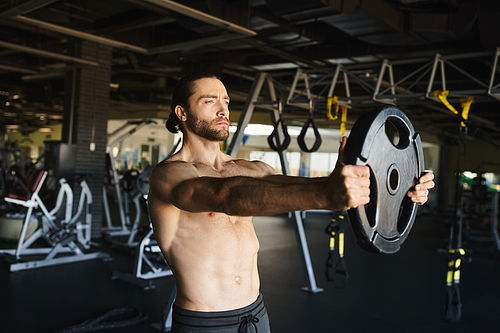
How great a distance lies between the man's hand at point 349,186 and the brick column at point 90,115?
5975mm

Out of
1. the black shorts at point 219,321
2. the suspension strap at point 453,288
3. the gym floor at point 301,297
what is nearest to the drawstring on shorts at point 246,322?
the black shorts at point 219,321

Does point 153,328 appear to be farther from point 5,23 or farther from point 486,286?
point 5,23

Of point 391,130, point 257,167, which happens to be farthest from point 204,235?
point 391,130

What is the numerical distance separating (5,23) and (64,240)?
3159mm

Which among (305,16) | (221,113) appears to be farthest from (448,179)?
(221,113)

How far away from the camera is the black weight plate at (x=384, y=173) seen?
920 millimetres

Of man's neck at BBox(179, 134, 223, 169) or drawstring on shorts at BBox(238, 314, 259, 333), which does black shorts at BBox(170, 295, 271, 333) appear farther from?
man's neck at BBox(179, 134, 223, 169)

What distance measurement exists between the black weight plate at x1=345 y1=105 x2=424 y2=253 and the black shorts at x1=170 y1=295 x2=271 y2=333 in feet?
2.12

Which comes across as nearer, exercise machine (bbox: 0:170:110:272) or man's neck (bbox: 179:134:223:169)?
man's neck (bbox: 179:134:223:169)

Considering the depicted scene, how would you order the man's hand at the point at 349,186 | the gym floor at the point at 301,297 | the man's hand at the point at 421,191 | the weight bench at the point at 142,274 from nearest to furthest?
the man's hand at the point at 349,186, the man's hand at the point at 421,191, the gym floor at the point at 301,297, the weight bench at the point at 142,274

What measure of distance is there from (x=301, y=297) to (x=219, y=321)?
3.08 meters

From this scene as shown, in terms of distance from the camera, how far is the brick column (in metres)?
6.39

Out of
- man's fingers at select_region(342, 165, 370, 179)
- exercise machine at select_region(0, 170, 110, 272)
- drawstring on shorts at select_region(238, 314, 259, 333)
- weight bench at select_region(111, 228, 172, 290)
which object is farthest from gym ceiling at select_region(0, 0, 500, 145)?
weight bench at select_region(111, 228, 172, 290)

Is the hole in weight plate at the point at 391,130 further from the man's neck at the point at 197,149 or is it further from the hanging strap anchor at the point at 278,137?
the hanging strap anchor at the point at 278,137
